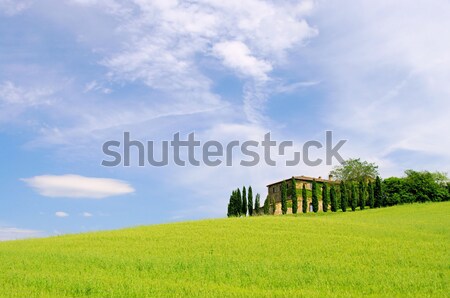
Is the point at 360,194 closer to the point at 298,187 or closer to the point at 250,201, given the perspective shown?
the point at 298,187

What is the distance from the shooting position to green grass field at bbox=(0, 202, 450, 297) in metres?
15.7

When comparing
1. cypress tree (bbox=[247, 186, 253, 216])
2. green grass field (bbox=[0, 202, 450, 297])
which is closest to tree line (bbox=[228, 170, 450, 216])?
cypress tree (bbox=[247, 186, 253, 216])

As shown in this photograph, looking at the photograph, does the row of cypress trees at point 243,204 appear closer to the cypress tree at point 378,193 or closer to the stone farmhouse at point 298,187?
the stone farmhouse at point 298,187

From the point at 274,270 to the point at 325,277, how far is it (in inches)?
93.0

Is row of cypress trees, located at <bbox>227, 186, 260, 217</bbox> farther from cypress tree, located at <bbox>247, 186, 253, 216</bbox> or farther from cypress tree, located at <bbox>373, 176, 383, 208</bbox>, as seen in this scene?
cypress tree, located at <bbox>373, 176, 383, 208</bbox>

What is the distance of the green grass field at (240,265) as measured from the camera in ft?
51.4

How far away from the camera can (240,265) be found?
20.7 metres

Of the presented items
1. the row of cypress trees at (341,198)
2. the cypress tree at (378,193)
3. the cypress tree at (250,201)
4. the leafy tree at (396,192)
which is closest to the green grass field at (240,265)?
the row of cypress trees at (341,198)

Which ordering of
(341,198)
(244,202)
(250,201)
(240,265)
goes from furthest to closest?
(244,202) < (250,201) < (341,198) < (240,265)

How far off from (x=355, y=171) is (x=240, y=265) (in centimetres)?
10073

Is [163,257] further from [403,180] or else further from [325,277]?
[403,180]

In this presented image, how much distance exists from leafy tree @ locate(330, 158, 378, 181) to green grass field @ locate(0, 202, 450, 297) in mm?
82849

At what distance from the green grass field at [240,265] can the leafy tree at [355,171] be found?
82849 mm

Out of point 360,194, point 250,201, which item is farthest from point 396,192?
point 250,201
